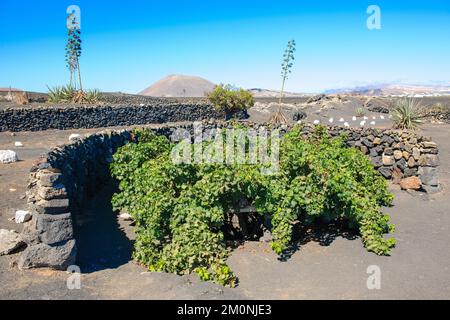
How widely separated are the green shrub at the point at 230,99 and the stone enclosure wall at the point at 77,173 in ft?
36.2

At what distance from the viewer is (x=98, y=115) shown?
2173cm

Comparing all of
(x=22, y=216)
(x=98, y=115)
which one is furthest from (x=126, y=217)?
(x=98, y=115)

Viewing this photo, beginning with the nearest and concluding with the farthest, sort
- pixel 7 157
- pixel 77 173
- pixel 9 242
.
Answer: pixel 9 242
pixel 77 173
pixel 7 157

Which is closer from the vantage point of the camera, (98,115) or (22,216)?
(22,216)

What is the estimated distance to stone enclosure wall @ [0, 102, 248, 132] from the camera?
19.3 meters

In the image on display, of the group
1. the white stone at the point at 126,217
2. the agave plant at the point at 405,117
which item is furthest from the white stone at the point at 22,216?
the agave plant at the point at 405,117

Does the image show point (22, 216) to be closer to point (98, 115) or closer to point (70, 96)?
point (98, 115)

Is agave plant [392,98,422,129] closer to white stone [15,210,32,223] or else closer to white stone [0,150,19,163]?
white stone [0,150,19,163]

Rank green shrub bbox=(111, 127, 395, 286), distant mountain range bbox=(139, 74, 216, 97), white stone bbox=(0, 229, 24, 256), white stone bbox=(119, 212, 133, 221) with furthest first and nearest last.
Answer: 1. distant mountain range bbox=(139, 74, 216, 97)
2. white stone bbox=(119, 212, 133, 221)
3. white stone bbox=(0, 229, 24, 256)
4. green shrub bbox=(111, 127, 395, 286)

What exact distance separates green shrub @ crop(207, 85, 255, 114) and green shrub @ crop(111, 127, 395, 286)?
17881mm

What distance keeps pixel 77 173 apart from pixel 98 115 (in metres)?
13.6

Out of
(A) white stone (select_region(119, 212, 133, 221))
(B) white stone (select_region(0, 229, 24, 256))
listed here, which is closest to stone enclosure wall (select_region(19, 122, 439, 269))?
(B) white stone (select_region(0, 229, 24, 256))
